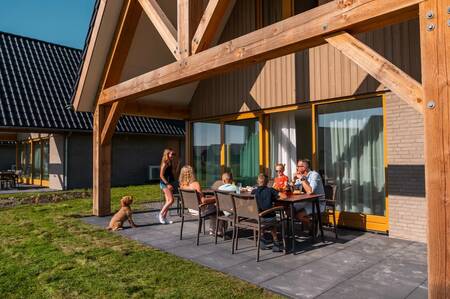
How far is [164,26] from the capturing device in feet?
18.2

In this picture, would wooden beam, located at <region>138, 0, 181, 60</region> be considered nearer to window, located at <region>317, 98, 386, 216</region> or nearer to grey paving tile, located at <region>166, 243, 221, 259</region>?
grey paving tile, located at <region>166, 243, 221, 259</region>

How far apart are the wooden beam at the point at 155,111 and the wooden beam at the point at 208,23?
426 cm

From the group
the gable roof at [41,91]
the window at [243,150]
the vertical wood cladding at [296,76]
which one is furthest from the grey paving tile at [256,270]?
the gable roof at [41,91]

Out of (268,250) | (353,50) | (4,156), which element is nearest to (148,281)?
(268,250)

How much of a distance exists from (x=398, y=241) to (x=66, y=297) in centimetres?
471

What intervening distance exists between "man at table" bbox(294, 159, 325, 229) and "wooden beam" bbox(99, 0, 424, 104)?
2.28 metres

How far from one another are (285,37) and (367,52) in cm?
99

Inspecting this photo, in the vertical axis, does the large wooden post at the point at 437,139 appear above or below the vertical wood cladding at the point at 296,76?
below

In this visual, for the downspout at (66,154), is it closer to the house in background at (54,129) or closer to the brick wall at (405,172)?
the house in background at (54,129)

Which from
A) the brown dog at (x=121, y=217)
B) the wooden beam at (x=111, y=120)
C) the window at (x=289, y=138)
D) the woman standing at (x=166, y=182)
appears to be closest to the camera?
the brown dog at (x=121, y=217)

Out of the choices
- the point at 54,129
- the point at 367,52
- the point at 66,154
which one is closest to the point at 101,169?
the point at 367,52

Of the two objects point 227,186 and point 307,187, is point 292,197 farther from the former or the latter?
point 227,186

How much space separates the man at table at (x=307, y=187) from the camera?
542cm

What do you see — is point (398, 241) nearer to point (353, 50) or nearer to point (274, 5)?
point (353, 50)
